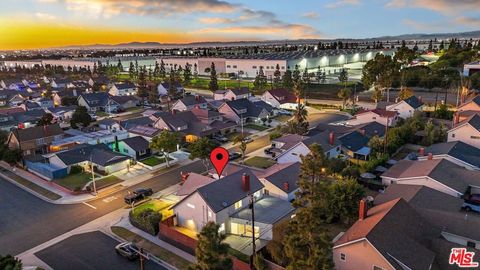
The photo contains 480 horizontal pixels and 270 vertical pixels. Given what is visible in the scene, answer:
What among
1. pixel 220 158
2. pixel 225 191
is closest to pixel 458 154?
pixel 220 158

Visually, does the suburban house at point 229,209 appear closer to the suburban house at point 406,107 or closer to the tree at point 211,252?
the tree at point 211,252

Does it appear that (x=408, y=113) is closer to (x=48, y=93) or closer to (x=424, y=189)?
(x=424, y=189)

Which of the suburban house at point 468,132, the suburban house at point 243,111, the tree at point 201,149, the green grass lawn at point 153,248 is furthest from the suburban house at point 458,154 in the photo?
the suburban house at point 243,111

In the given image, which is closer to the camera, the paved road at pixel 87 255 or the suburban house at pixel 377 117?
the paved road at pixel 87 255

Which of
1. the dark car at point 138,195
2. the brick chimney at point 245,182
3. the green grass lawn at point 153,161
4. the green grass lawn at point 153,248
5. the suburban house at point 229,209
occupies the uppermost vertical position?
the brick chimney at point 245,182

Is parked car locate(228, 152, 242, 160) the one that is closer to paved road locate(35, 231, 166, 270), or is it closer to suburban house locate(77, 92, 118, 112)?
paved road locate(35, 231, 166, 270)

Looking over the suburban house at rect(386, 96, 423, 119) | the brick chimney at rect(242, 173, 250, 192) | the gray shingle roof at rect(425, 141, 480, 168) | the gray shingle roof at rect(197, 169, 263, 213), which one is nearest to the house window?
the gray shingle roof at rect(197, 169, 263, 213)

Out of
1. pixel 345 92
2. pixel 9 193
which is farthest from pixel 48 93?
pixel 345 92
